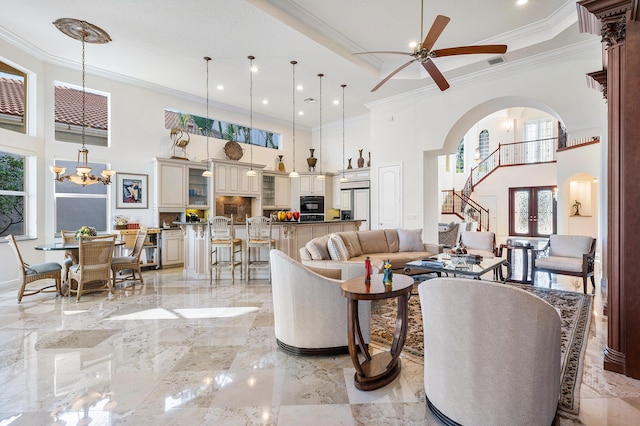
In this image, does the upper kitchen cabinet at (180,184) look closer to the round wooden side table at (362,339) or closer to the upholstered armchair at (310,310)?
the upholstered armchair at (310,310)

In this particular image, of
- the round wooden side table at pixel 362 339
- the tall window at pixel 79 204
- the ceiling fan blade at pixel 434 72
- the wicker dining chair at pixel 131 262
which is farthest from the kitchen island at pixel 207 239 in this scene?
the round wooden side table at pixel 362 339

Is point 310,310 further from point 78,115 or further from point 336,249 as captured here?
point 78,115

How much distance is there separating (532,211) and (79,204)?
1418cm

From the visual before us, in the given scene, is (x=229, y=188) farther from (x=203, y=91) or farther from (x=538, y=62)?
(x=538, y=62)

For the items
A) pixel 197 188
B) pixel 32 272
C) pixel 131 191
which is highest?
pixel 197 188

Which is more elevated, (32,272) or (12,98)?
(12,98)

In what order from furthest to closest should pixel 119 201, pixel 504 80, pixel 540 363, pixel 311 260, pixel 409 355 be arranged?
pixel 119 201 → pixel 504 80 → pixel 311 260 → pixel 409 355 → pixel 540 363

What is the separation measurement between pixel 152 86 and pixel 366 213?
596 cm

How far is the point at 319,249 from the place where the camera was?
480 cm

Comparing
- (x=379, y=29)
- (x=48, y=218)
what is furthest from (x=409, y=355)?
(x=48, y=218)

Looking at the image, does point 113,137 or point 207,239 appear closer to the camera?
point 207,239

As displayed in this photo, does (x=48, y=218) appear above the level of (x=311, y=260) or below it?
above

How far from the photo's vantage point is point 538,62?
18.1 ft

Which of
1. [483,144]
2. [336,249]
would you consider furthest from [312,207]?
[483,144]
